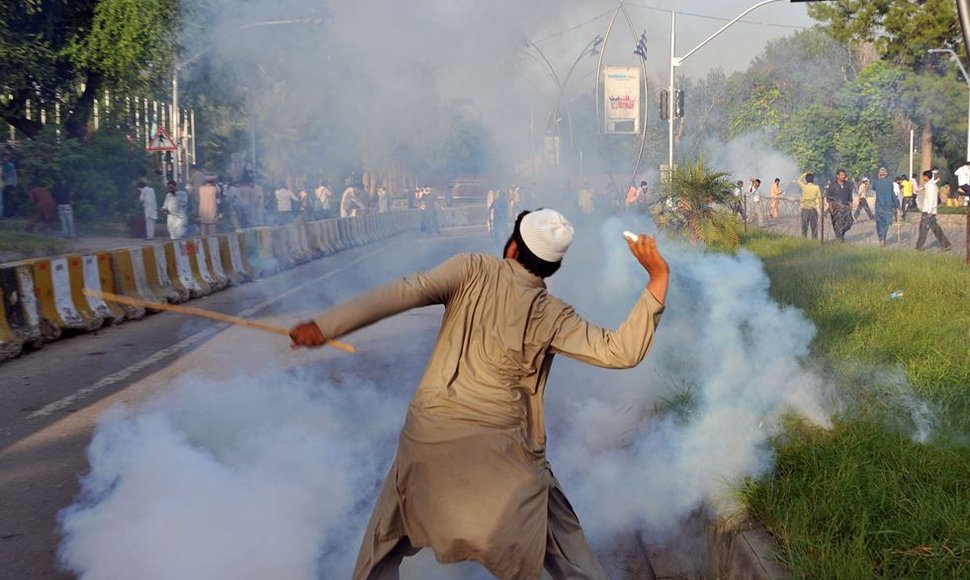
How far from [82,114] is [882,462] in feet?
83.7

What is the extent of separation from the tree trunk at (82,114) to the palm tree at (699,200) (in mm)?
13975

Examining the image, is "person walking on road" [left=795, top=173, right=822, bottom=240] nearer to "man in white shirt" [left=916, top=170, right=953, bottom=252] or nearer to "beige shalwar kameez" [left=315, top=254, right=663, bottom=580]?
"man in white shirt" [left=916, top=170, right=953, bottom=252]

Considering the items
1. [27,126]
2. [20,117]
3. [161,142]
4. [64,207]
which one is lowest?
[64,207]

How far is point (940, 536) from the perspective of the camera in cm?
367

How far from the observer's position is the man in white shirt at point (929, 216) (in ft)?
62.5

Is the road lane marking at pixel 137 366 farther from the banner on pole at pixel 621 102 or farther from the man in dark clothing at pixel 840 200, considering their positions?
the banner on pole at pixel 621 102

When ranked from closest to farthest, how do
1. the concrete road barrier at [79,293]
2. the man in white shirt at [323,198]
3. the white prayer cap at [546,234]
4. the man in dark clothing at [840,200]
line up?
the white prayer cap at [546,234]
the concrete road barrier at [79,293]
the man in dark clothing at [840,200]
the man in white shirt at [323,198]

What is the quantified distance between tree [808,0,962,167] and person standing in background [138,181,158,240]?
17.6m

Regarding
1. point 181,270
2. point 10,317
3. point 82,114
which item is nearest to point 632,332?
point 10,317

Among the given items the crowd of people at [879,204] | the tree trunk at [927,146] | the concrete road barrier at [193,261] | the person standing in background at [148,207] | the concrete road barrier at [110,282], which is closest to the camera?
the concrete road barrier at [110,282]

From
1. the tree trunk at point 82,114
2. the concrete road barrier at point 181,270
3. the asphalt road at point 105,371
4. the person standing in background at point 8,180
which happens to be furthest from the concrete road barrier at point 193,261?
the tree trunk at point 82,114

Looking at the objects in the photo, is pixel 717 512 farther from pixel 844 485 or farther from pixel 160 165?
pixel 160 165

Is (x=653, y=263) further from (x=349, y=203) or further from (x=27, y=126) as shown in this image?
(x=27, y=126)

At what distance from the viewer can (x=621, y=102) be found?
32000mm
